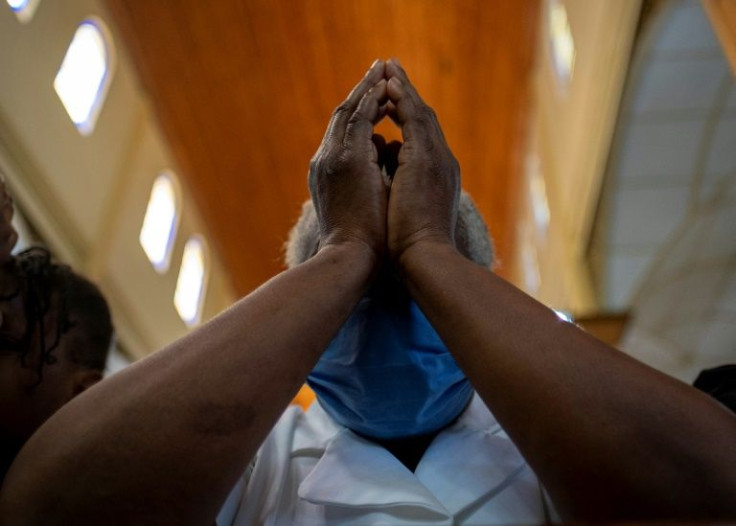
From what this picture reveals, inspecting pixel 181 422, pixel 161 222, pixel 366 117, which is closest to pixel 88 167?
pixel 161 222

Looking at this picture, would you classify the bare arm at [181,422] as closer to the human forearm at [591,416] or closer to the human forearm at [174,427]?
the human forearm at [174,427]

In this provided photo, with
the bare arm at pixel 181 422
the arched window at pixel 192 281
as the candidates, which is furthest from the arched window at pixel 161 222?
the bare arm at pixel 181 422

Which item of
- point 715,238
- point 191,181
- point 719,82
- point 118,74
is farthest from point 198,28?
point 715,238

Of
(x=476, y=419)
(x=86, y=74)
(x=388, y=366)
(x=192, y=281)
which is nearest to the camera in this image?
(x=388, y=366)

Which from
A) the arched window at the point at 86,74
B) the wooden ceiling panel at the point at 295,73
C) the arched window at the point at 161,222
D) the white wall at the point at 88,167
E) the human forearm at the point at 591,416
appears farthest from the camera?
the arched window at the point at 161,222

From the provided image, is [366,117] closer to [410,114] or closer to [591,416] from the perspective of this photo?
[410,114]

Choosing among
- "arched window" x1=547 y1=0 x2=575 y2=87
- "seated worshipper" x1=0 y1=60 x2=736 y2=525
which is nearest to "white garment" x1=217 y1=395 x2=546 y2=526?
"seated worshipper" x1=0 y1=60 x2=736 y2=525

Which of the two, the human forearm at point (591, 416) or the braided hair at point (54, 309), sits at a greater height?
the braided hair at point (54, 309)

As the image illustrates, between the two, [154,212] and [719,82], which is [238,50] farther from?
[719,82]

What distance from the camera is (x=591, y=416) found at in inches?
32.8

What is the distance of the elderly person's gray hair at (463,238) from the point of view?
1.45 meters

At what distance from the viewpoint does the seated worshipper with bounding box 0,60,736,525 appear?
806 millimetres

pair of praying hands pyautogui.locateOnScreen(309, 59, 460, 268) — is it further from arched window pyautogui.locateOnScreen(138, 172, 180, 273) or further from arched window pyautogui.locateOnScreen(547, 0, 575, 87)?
arched window pyautogui.locateOnScreen(138, 172, 180, 273)

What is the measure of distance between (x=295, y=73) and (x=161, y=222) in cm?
175
